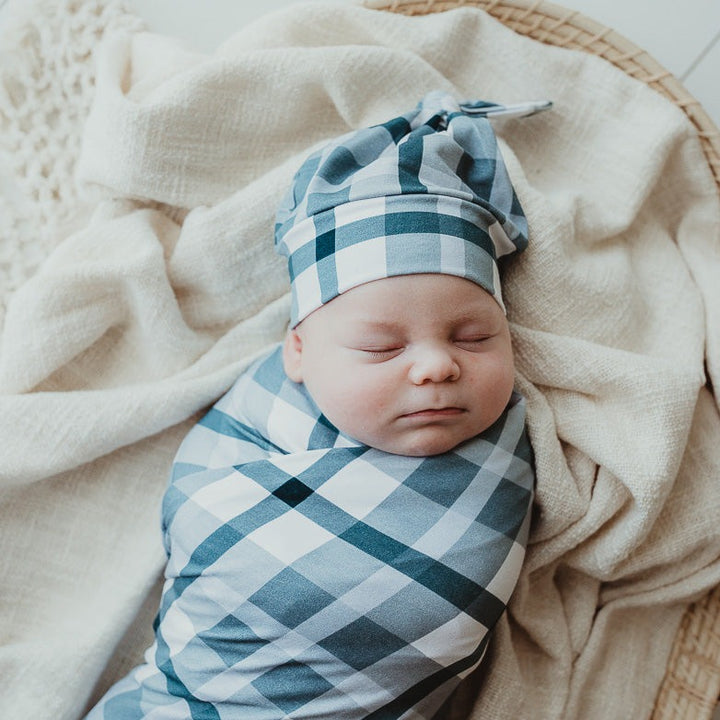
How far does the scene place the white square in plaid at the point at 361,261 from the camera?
0.92 metres

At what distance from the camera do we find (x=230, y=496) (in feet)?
3.24

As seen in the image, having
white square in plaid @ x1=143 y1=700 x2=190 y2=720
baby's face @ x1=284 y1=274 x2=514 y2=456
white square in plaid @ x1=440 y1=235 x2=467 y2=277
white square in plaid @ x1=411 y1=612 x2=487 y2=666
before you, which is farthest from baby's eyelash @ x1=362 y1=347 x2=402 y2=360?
white square in plaid @ x1=143 y1=700 x2=190 y2=720

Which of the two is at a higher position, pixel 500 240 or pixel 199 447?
pixel 500 240

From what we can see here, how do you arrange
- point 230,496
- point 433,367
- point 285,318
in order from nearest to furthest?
point 433,367
point 230,496
point 285,318

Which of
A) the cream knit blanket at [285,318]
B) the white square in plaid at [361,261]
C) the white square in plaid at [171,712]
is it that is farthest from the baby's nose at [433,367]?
the white square in plaid at [171,712]

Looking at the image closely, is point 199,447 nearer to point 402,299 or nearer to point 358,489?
point 358,489

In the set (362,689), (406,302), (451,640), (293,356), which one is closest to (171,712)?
(362,689)

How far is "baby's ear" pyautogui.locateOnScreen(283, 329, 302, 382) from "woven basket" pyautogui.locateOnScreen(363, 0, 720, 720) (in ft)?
1.86

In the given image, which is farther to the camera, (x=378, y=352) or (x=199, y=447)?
(x=199, y=447)

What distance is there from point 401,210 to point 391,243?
0.04m

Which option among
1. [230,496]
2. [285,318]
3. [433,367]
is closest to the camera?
[433,367]

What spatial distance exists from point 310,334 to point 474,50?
1.83 feet

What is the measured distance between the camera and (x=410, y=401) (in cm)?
91

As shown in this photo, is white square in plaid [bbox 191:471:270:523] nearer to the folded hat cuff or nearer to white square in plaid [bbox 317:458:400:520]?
white square in plaid [bbox 317:458:400:520]
